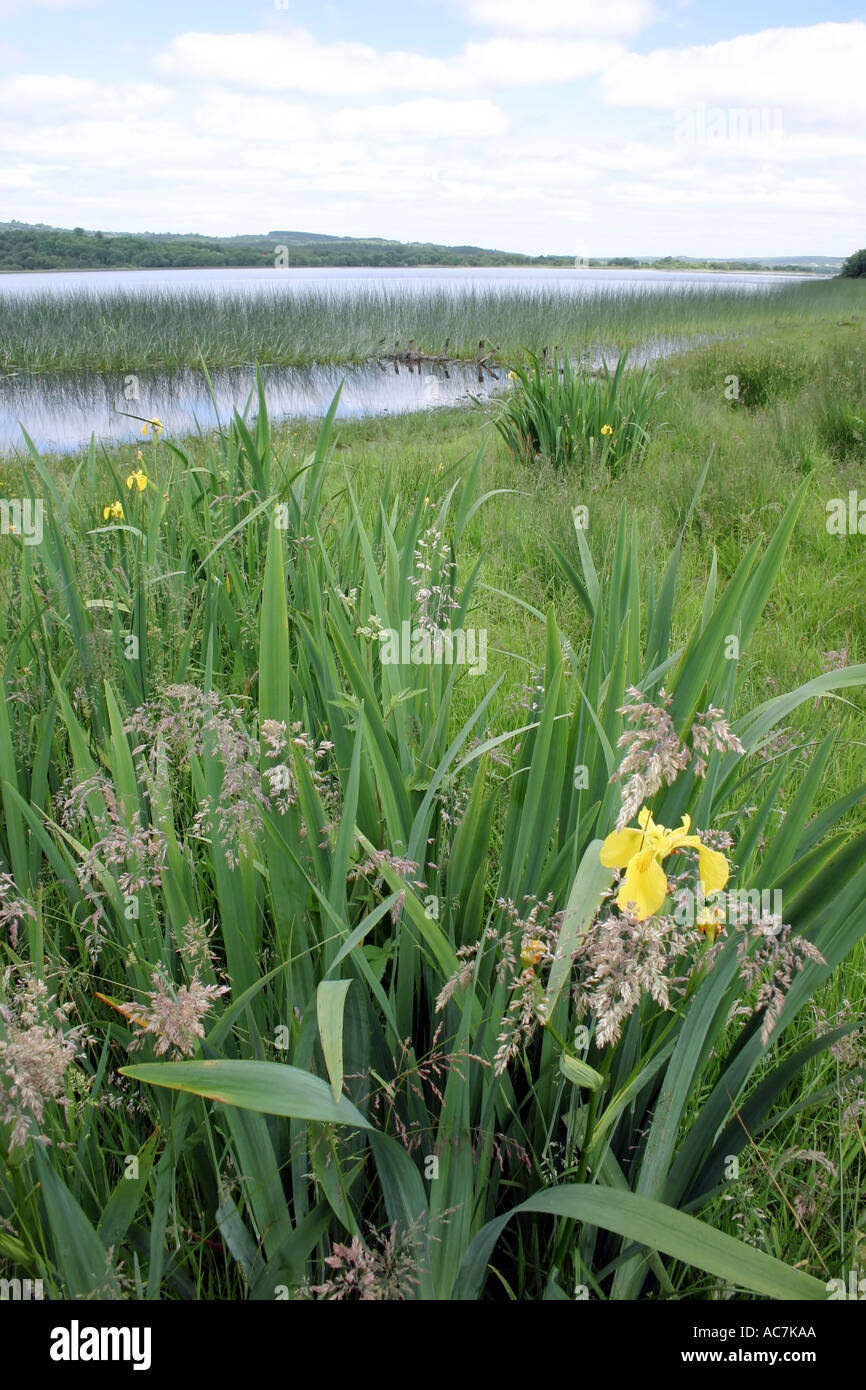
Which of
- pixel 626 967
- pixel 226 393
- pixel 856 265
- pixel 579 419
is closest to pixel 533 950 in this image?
pixel 626 967

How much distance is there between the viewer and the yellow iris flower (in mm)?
636

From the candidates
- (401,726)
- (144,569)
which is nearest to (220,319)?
(144,569)

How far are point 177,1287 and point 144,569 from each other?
56.7 inches

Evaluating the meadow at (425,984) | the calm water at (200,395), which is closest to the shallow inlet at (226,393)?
the calm water at (200,395)

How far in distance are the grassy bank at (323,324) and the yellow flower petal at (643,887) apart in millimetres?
11701

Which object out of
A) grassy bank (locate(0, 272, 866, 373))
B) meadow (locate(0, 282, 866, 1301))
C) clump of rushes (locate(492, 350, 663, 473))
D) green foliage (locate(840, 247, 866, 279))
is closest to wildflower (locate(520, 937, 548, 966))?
meadow (locate(0, 282, 866, 1301))

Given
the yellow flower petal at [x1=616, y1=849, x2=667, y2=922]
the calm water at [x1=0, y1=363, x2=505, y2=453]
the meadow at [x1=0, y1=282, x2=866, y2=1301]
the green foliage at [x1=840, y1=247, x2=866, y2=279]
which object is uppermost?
the green foliage at [x1=840, y1=247, x2=866, y2=279]

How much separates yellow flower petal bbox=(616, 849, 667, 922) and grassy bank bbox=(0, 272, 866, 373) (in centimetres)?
1170

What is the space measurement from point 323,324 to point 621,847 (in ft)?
51.2

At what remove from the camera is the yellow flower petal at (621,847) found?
2.15 ft

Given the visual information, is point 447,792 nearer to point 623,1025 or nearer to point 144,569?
point 623,1025

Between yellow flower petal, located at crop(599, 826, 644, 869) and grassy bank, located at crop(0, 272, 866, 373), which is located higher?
grassy bank, located at crop(0, 272, 866, 373)

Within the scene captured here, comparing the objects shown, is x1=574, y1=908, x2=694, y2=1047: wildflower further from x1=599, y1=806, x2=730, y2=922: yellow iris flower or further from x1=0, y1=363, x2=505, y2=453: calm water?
x1=0, y1=363, x2=505, y2=453: calm water

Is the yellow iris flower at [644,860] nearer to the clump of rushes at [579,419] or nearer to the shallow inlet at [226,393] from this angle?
the clump of rushes at [579,419]
